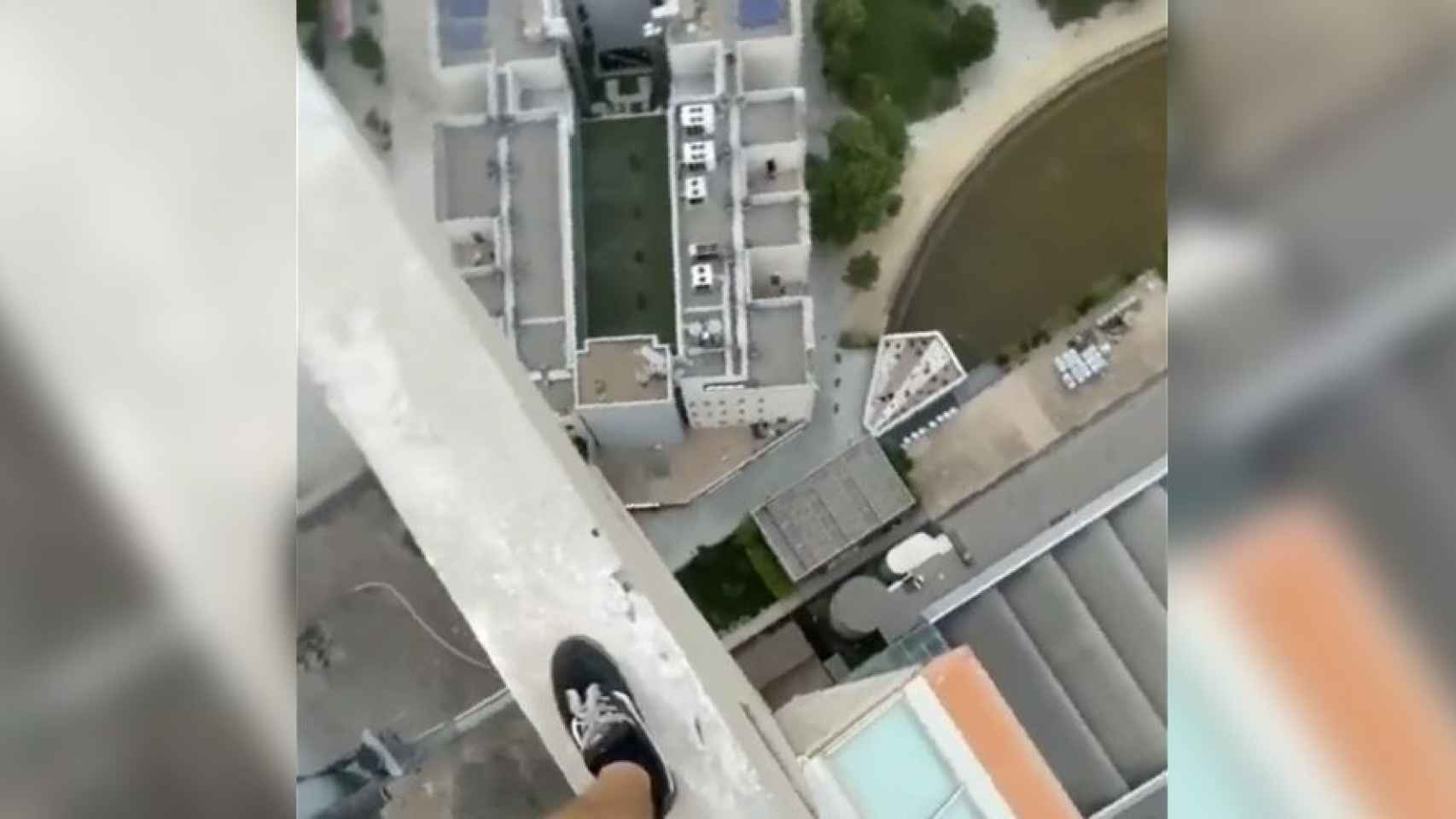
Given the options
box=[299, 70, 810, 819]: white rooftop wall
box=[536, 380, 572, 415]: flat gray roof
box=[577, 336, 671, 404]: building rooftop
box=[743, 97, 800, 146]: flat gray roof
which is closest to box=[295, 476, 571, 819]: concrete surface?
box=[299, 70, 810, 819]: white rooftop wall

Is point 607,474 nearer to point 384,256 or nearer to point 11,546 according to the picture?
point 384,256

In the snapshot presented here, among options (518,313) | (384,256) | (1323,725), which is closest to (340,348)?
(384,256)

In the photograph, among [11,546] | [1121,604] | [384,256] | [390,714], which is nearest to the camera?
[11,546]

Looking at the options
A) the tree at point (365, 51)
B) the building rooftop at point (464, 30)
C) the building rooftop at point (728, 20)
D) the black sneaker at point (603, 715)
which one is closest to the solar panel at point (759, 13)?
the building rooftop at point (728, 20)

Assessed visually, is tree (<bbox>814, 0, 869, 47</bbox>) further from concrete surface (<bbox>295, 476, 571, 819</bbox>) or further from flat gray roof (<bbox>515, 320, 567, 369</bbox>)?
concrete surface (<bbox>295, 476, 571, 819</bbox>)

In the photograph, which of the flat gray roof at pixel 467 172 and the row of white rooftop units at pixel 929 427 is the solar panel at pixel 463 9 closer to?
the flat gray roof at pixel 467 172

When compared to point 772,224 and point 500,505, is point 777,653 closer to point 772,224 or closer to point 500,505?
point 772,224

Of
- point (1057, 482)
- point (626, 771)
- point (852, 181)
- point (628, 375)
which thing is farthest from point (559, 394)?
point (626, 771)
